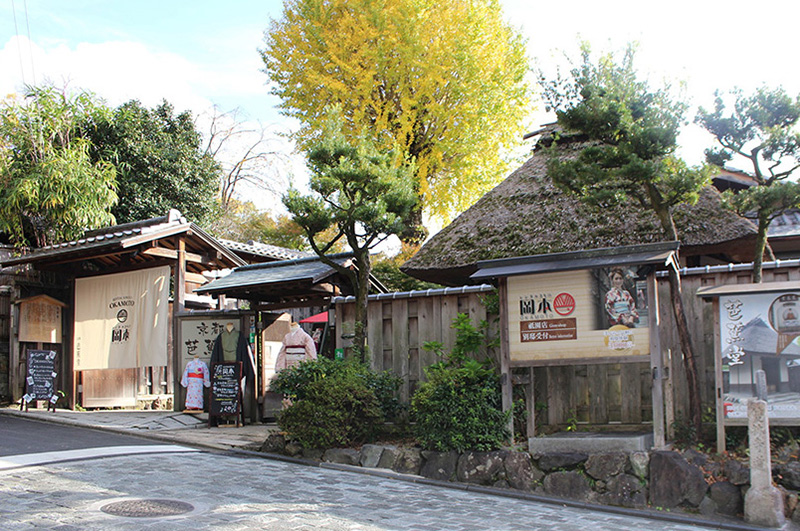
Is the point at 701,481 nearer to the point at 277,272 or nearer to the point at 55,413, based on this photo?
the point at 277,272

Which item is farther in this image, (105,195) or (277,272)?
(105,195)

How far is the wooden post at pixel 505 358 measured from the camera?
8.73m

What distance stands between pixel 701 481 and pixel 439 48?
17.7 meters

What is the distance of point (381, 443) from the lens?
32.0 feet

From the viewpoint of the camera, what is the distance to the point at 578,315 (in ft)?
27.9

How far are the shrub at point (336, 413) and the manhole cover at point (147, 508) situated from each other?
2.87 metres

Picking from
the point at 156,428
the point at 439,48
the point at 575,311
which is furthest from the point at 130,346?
the point at 439,48

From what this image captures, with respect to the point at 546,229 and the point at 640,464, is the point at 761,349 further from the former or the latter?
the point at 546,229

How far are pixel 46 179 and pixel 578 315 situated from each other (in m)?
13.7

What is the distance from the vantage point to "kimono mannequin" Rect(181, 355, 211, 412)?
46.4ft

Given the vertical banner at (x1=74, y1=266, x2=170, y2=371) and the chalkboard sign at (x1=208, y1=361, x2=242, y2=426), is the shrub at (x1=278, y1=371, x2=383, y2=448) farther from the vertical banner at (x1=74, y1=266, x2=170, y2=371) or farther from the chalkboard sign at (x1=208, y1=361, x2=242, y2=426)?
the vertical banner at (x1=74, y1=266, x2=170, y2=371)

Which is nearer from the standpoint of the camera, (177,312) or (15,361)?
(177,312)

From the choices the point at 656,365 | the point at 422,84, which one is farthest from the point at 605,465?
the point at 422,84

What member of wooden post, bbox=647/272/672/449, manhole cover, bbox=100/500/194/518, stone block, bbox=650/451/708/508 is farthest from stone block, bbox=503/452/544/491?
manhole cover, bbox=100/500/194/518
